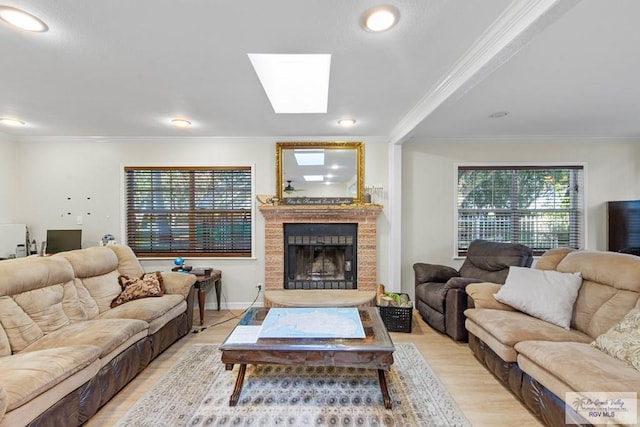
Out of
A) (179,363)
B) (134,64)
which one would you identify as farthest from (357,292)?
(134,64)

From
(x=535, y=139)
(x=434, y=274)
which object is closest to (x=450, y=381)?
(x=434, y=274)

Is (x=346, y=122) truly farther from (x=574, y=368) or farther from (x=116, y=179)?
(x=116, y=179)

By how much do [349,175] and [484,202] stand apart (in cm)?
202

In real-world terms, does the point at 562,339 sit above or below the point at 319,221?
below

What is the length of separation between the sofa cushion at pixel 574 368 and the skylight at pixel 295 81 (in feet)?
7.94

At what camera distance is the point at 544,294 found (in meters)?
2.30

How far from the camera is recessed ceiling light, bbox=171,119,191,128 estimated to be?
320cm

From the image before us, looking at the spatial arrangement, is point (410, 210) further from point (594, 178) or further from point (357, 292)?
point (594, 178)

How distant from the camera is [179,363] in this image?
8.25 ft

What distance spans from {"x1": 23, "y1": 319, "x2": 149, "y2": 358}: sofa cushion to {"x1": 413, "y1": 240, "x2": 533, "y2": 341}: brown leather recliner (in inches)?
115

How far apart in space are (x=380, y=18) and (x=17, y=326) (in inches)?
124

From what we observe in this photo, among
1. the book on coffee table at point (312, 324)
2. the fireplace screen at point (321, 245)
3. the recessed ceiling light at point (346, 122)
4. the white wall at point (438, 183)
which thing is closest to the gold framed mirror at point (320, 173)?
the fireplace screen at point (321, 245)

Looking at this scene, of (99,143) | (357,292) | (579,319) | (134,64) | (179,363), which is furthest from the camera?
(99,143)

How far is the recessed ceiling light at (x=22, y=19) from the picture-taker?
4.78ft
